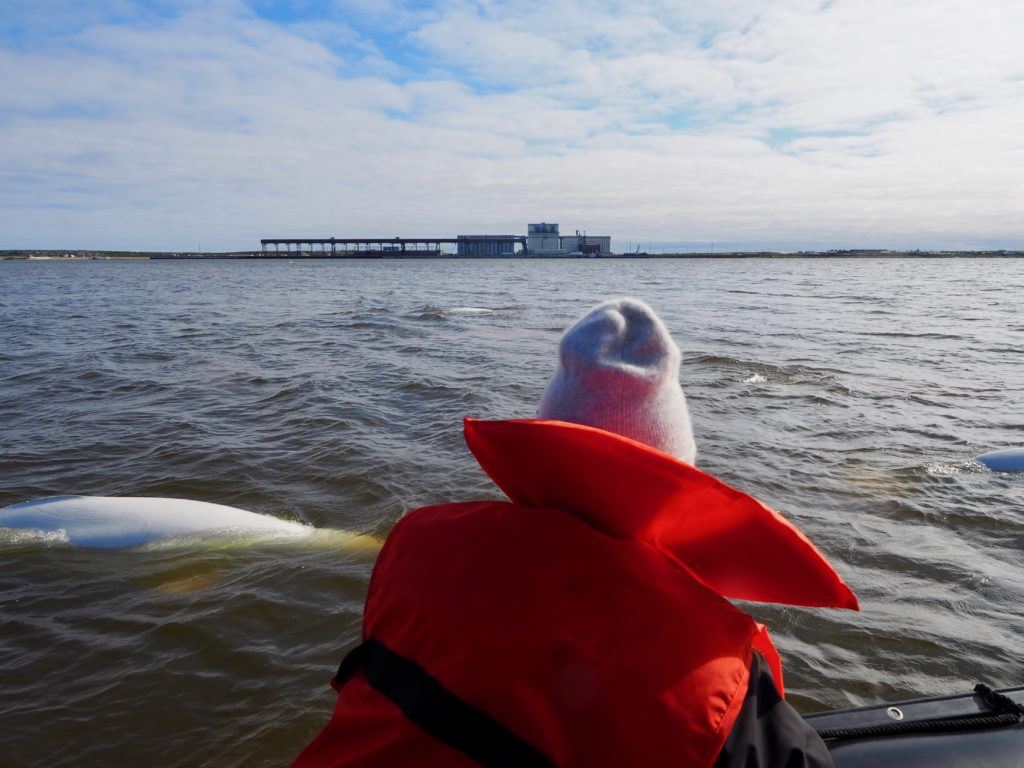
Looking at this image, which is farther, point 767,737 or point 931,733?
point 931,733

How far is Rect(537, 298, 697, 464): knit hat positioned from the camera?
4.82ft

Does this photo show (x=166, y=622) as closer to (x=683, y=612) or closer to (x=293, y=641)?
(x=293, y=641)

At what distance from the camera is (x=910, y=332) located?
17.5 m

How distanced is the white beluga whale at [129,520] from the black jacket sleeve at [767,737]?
4.70 metres

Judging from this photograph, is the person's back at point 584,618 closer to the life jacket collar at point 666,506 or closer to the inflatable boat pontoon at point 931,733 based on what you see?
the life jacket collar at point 666,506

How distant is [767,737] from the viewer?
1.31m

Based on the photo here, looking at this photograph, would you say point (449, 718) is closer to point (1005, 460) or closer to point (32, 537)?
point (32, 537)

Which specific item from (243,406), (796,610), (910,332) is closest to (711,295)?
(910,332)

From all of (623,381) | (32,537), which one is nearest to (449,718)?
(623,381)

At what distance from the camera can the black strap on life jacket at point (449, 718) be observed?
1.19 meters

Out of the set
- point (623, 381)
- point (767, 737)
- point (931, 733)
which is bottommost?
point (931, 733)

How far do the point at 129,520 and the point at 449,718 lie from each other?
5.17 metres

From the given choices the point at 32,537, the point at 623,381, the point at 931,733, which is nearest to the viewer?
the point at 623,381

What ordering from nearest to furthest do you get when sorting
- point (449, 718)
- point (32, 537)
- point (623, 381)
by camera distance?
point (449, 718), point (623, 381), point (32, 537)
